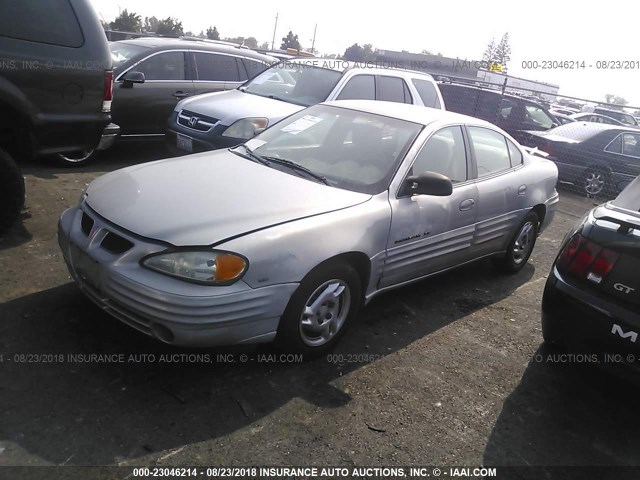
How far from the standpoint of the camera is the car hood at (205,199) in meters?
3.02

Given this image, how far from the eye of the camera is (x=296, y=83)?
25.1ft

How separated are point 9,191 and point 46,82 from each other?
89cm

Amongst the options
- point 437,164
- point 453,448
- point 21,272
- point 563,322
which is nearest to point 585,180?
point 437,164

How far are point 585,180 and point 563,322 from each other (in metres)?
8.11

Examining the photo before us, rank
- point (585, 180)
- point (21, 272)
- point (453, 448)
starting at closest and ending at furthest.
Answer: point (453, 448) < point (21, 272) < point (585, 180)

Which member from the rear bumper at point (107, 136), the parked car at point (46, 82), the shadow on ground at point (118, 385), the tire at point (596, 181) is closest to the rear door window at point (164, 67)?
the rear bumper at point (107, 136)

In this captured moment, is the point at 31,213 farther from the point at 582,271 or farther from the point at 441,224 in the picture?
the point at 582,271

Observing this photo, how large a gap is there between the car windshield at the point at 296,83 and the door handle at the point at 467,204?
3.44 m

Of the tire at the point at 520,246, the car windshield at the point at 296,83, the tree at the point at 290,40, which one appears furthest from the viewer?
the tree at the point at 290,40


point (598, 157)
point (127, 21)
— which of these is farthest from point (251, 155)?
point (127, 21)

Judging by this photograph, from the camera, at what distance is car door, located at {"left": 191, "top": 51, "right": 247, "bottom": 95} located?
8.41 metres

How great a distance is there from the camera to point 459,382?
3.49 metres

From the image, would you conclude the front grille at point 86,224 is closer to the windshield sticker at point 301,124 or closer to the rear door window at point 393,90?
the windshield sticker at point 301,124

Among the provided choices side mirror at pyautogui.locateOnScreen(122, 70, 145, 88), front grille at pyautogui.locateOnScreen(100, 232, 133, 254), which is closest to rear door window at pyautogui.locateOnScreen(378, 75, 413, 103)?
side mirror at pyautogui.locateOnScreen(122, 70, 145, 88)
